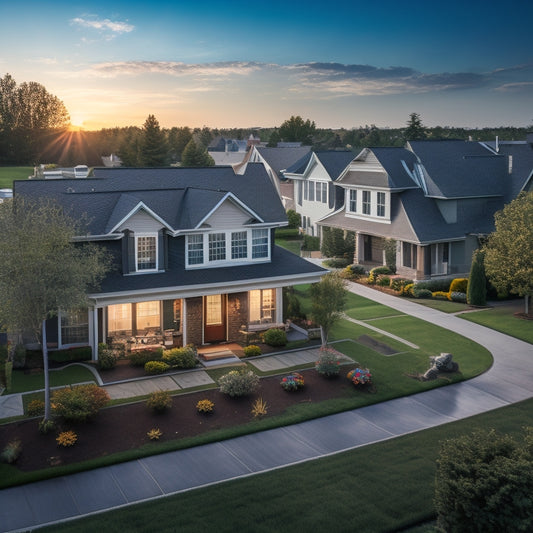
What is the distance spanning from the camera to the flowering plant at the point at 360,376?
21.8 m

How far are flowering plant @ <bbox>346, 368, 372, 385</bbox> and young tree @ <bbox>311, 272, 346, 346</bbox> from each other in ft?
10.5

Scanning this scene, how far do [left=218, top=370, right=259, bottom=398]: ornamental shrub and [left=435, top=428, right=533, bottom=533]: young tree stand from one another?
31.0 ft

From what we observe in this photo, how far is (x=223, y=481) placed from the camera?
15641mm

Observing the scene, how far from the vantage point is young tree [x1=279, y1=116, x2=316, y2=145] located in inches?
5399

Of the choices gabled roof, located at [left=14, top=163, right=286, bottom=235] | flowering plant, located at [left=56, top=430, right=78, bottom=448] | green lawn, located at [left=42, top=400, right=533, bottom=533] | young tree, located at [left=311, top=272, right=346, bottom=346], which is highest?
gabled roof, located at [left=14, top=163, right=286, bottom=235]

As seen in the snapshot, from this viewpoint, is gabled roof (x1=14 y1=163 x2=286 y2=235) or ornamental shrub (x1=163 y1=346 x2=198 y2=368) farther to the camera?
gabled roof (x1=14 y1=163 x2=286 y2=235)

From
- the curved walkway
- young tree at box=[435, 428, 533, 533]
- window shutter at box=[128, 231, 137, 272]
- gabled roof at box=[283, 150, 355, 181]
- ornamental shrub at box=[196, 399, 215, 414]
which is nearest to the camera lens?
young tree at box=[435, 428, 533, 533]

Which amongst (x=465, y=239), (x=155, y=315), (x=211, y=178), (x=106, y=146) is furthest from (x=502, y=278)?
(x=106, y=146)

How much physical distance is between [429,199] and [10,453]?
31.0 m

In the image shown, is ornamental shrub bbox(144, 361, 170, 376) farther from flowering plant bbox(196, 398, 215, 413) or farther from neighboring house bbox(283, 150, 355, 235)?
neighboring house bbox(283, 150, 355, 235)

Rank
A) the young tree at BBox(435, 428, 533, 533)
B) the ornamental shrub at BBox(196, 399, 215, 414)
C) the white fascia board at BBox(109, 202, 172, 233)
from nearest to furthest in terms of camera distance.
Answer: the young tree at BBox(435, 428, 533, 533) → the ornamental shrub at BBox(196, 399, 215, 414) → the white fascia board at BBox(109, 202, 172, 233)

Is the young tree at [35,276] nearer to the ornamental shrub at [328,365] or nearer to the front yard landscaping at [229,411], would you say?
the front yard landscaping at [229,411]

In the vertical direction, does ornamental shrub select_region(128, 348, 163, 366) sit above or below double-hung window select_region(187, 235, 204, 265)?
below

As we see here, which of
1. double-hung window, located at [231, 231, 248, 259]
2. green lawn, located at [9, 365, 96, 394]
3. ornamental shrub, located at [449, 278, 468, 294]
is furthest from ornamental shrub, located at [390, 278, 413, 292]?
green lawn, located at [9, 365, 96, 394]
